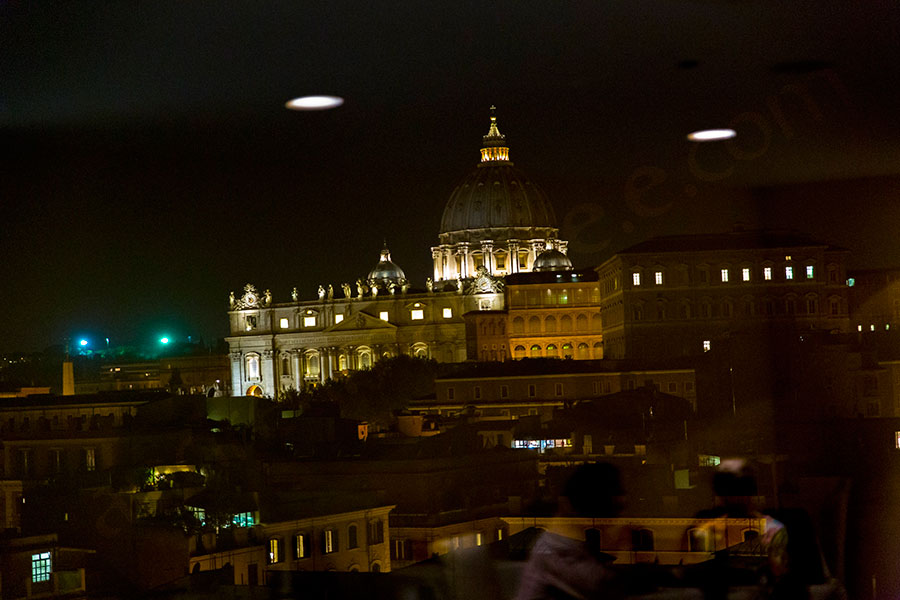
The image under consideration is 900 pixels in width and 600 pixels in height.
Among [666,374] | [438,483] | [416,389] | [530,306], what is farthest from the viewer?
[530,306]

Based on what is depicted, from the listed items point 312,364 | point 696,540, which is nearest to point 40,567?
point 696,540

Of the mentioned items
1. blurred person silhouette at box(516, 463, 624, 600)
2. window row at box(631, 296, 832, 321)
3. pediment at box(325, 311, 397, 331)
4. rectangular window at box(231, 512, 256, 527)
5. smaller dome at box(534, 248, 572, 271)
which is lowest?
rectangular window at box(231, 512, 256, 527)

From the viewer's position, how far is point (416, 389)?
37.6 metres

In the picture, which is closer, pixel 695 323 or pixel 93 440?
pixel 93 440

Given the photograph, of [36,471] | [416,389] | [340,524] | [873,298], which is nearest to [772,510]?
[340,524]

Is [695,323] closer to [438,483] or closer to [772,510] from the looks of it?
[438,483]

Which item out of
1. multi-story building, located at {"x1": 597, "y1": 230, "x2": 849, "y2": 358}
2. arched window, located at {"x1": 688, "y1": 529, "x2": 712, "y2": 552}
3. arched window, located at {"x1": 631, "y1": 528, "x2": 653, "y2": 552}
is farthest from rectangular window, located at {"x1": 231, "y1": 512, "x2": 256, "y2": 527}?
multi-story building, located at {"x1": 597, "y1": 230, "x2": 849, "y2": 358}

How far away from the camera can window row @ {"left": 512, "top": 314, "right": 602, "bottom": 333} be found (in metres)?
47.6

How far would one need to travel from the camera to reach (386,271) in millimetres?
63562

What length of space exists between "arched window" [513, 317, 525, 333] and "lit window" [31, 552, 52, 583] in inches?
1543

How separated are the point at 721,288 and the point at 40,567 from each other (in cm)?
3069

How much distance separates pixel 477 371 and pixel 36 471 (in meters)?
15.4

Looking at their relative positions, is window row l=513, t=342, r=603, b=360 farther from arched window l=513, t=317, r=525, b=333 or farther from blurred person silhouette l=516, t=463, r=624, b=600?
blurred person silhouette l=516, t=463, r=624, b=600

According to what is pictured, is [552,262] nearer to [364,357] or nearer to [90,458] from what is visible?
[364,357]
